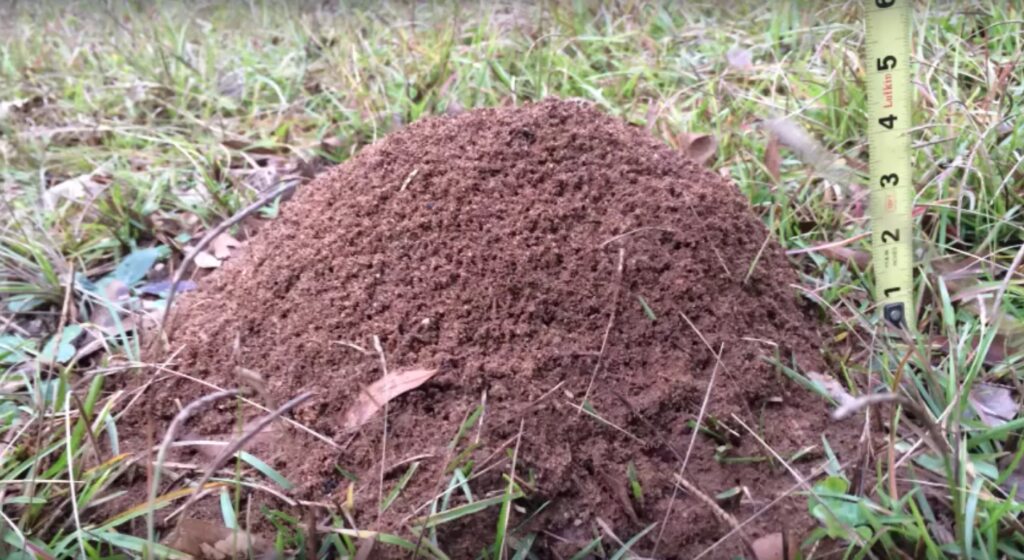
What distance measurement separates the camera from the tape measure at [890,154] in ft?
5.50

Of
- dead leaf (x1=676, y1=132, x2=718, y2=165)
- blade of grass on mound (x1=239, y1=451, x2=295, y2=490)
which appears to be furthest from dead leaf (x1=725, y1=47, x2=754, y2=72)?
blade of grass on mound (x1=239, y1=451, x2=295, y2=490)

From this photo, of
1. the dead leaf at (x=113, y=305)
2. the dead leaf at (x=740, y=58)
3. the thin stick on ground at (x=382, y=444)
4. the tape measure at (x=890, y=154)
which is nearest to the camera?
the thin stick on ground at (x=382, y=444)

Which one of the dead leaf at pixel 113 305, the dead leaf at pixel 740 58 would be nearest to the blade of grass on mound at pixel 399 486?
the dead leaf at pixel 113 305

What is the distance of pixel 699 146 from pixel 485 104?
0.93m

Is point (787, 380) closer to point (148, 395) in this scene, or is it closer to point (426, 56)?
point (148, 395)

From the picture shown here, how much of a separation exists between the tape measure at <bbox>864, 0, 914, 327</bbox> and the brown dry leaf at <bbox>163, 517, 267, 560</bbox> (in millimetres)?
1432

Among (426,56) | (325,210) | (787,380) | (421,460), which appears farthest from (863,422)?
(426,56)

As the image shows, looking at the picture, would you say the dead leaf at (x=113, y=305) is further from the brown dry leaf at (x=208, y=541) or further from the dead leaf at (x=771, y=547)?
the dead leaf at (x=771, y=547)

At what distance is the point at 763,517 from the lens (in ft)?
4.37

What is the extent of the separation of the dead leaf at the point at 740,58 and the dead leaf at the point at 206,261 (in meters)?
2.06

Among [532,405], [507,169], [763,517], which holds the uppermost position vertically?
[507,169]

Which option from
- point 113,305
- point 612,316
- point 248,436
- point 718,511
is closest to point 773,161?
point 612,316

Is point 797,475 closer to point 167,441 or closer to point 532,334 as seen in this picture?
point 532,334

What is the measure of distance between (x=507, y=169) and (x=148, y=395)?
916 millimetres
